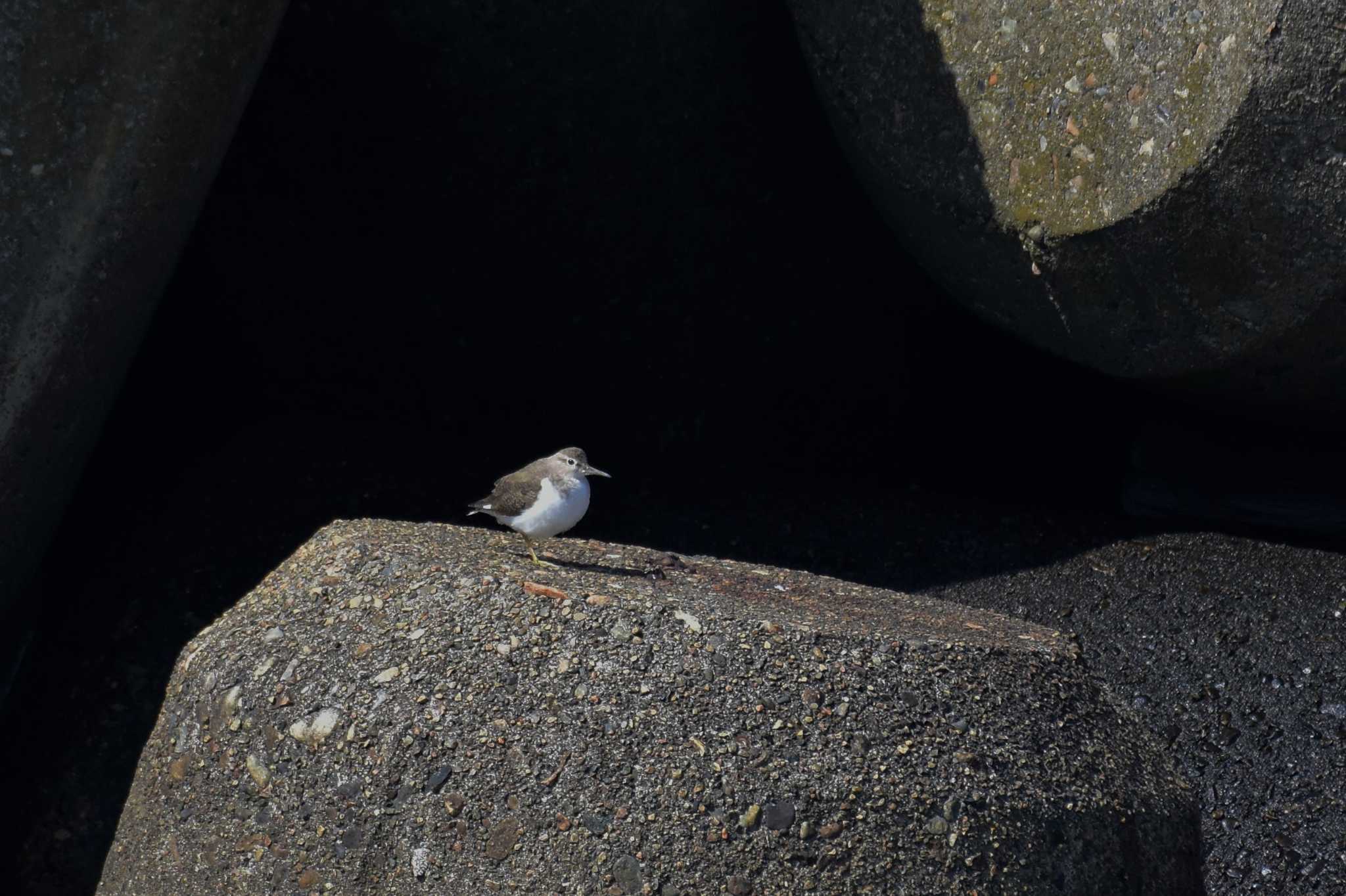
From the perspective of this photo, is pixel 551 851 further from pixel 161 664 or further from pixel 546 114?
pixel 546 114

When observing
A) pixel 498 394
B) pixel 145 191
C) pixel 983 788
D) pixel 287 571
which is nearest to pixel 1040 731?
pixel 983 788

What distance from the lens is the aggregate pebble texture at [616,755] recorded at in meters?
3.09

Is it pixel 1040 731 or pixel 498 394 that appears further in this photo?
pixel 498 394

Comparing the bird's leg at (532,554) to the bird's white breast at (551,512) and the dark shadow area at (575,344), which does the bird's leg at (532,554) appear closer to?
the bird's white breast at (551,512)

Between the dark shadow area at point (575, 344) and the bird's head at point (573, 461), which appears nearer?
the bird's head at point (573, 461)

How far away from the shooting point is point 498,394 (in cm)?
638

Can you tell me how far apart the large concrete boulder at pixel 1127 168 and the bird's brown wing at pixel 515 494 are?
6.36 ft

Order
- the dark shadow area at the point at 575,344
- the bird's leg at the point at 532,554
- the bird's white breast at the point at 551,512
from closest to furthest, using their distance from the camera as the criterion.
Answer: the bird's leg at the point at 532,554
the bird's white breast at the point at 551,512
the dark shadow area at the point at 575,344

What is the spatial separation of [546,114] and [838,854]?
12.6 feet

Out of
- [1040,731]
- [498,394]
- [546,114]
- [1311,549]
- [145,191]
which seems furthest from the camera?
[498,394]

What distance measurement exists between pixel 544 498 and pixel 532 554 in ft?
0.90

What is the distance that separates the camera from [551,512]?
4297mm

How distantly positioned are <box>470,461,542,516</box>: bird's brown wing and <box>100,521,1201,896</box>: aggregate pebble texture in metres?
0.71

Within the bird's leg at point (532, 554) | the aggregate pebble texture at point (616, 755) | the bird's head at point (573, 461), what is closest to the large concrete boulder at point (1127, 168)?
the aggregate pebble texture at point (616, 755)
